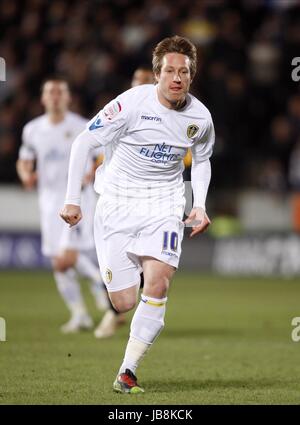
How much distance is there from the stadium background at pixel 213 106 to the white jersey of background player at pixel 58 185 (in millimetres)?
2887

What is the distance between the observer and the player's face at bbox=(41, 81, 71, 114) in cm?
1160

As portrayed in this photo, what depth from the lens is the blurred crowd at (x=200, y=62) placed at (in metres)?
19.1

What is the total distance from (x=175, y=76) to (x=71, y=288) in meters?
5.17

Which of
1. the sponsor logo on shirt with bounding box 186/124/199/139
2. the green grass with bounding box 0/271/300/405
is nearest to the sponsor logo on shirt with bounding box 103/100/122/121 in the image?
the sponsor logo on shirt with bounding box 186/124/199/139

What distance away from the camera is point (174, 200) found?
23.6ft

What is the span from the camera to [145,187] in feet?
23.6

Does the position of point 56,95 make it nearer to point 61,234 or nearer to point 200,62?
point 61,234

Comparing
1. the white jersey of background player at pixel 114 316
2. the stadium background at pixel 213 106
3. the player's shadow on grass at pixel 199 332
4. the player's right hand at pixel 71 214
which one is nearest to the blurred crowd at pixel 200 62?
the stadium background at pixel 213 106

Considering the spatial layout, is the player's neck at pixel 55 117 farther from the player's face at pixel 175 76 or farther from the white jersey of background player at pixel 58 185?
the player's face at pixel 175 76

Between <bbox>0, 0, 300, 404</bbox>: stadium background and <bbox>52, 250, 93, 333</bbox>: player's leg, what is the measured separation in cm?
288

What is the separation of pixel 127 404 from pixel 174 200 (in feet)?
5.16

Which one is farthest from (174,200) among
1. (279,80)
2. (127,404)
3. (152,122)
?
(279,80)

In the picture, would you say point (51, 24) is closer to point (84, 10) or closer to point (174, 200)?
point (84, 10)

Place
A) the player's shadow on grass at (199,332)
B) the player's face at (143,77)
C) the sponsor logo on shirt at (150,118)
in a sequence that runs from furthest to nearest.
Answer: the player's shadow on grass at (199,332)
the player's face at (143,77)
the sponsor logo on shirt at (150,118)
